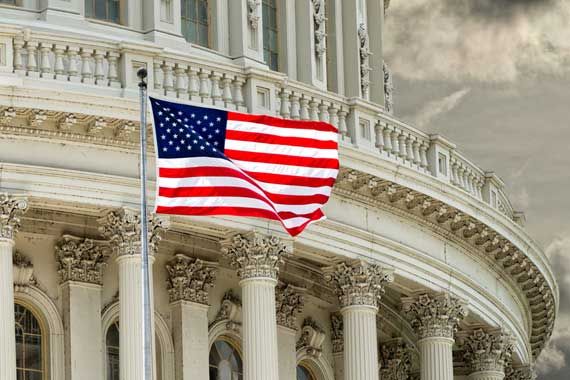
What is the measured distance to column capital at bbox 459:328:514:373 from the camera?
237 ft

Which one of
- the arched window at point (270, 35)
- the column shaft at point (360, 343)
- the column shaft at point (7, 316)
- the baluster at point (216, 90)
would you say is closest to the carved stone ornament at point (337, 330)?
the column shaft at point (360, 343)

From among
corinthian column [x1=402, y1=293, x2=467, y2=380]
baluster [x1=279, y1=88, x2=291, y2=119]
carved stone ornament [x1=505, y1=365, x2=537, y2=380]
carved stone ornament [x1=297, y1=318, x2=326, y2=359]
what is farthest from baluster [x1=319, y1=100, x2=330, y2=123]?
carved stone ornament [x1=505, y1=365, x2=537, y2=380]

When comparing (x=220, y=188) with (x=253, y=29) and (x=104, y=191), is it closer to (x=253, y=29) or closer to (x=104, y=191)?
(x=104, y=191)

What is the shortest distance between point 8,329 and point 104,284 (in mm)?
5610

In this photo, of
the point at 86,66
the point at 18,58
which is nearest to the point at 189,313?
the point at 86,66

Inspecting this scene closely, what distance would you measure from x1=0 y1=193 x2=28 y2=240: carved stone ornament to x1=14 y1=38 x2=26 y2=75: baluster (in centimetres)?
271

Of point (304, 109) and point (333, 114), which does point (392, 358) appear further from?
point (304, 109)

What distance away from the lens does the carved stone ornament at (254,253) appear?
6366 centimetres

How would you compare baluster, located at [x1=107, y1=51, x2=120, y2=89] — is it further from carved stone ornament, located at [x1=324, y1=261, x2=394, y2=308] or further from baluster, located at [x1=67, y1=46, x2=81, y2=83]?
carved stone ornament, located at [x1=324, y1=261, x2=394, y2=308]

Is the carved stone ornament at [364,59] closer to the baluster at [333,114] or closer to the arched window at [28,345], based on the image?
the baluster at [333,114]

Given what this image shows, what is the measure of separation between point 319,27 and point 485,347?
942 cm

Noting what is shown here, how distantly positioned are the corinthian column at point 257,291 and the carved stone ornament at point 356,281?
2801 millimetres

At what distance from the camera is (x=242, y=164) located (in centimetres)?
5994

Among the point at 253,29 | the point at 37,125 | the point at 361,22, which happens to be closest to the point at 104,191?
the point at 37,125
